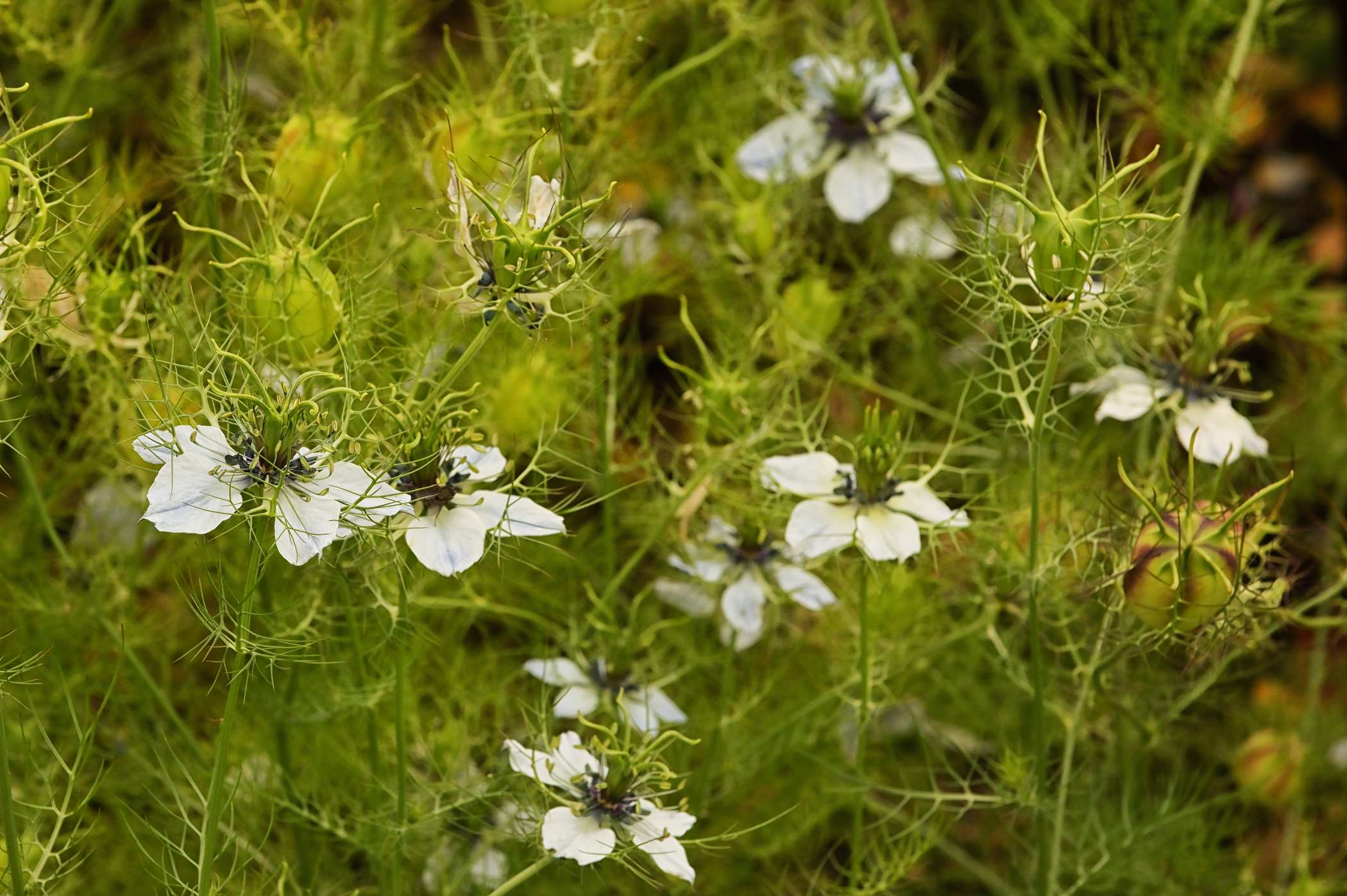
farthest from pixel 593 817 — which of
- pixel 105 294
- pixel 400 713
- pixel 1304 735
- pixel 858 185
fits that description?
pixel 1304 735

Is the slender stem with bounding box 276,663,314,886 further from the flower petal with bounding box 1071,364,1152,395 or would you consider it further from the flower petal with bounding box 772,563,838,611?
the flower petal with bounding box 1071,364,1152,395

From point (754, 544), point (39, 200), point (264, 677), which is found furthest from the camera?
A: point (754, 544)

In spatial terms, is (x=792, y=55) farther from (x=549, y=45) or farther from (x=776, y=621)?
(x=776, y=621)

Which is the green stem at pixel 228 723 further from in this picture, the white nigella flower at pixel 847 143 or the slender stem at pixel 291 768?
the white nigella flower at pixel 847 143

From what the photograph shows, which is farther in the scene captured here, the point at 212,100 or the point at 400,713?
the point at 212,100

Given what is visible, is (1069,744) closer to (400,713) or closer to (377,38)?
(400,713)

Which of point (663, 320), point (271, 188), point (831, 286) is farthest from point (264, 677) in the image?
point (831, 286)

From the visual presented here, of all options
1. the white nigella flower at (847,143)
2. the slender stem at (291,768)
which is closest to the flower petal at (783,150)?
the white nigella flower at (847,143)
